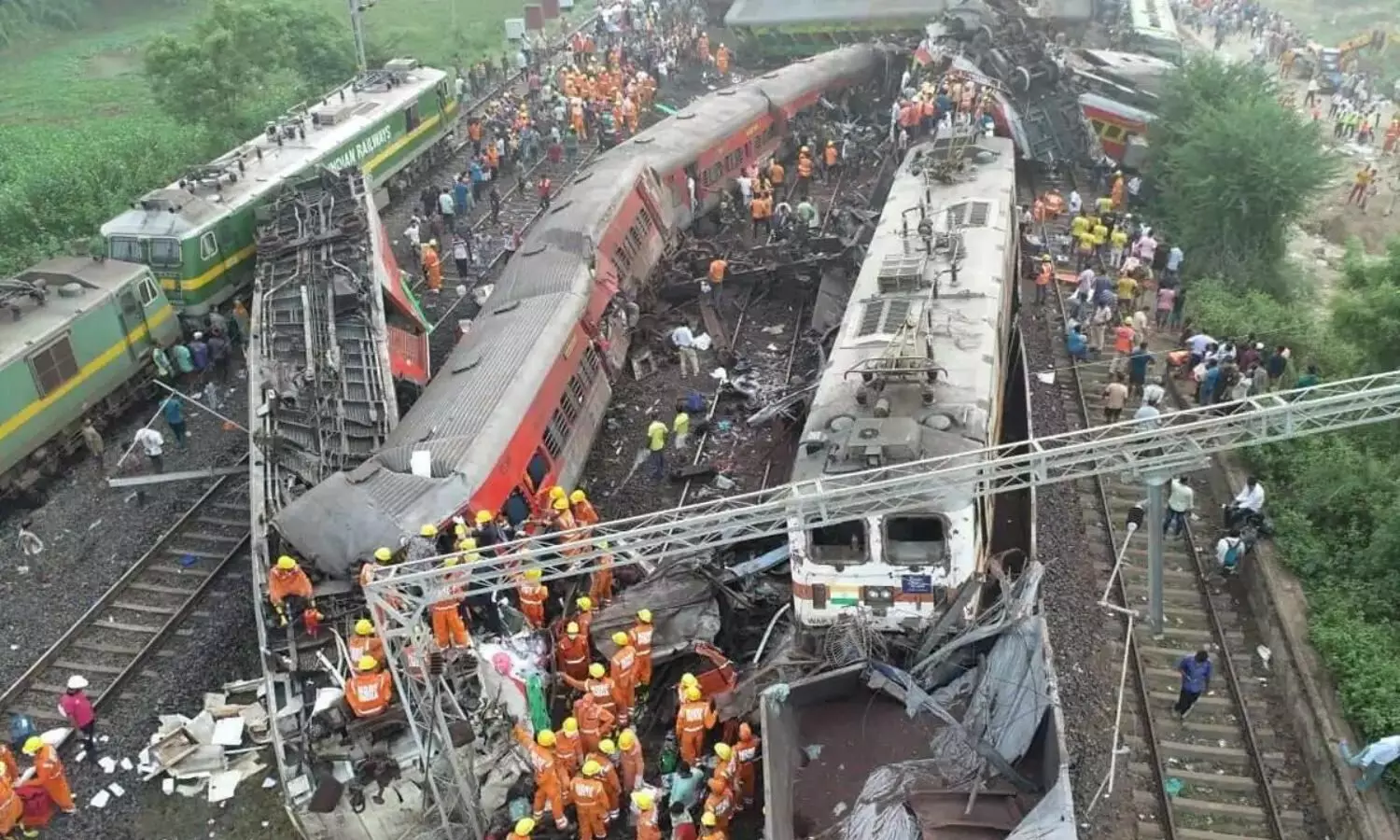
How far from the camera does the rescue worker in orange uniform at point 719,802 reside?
9.70 m

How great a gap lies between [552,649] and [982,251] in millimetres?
8393

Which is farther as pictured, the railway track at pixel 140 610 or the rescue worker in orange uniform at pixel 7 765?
the railway track at pixel 140 610

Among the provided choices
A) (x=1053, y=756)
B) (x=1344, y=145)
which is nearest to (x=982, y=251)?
(x=1053, y=756)

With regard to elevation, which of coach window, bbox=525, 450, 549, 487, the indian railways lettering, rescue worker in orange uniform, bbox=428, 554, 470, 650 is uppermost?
the indian railways lettering

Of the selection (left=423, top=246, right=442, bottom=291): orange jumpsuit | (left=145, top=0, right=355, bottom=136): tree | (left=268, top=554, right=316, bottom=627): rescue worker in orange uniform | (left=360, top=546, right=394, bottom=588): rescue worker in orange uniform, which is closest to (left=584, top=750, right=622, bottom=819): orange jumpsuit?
(left=360, top=546, right=394, bottom=588): rescue worker in orange uniform

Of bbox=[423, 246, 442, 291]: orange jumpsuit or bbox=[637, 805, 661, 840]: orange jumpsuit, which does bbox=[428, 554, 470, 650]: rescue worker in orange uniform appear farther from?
bbox=[423, 246, 442, 291]: orange jumpsuit

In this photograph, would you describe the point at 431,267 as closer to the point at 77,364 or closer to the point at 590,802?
the point at 77,364

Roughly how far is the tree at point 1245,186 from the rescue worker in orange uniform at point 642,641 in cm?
1679

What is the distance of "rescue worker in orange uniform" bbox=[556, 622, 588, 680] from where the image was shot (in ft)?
37.9

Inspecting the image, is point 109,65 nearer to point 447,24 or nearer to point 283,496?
point 447,24

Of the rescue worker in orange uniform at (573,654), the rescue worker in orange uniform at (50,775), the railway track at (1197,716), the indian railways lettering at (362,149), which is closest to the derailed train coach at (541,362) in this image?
the rescue worker in orange uniform at (573,654)

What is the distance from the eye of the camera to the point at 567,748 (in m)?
10.2

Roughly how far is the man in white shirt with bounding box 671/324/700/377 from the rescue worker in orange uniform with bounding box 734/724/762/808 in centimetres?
948

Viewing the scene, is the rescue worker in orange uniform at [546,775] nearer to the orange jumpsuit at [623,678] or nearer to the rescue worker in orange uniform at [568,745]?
the rescue worker in orange uniform at [568,745]
